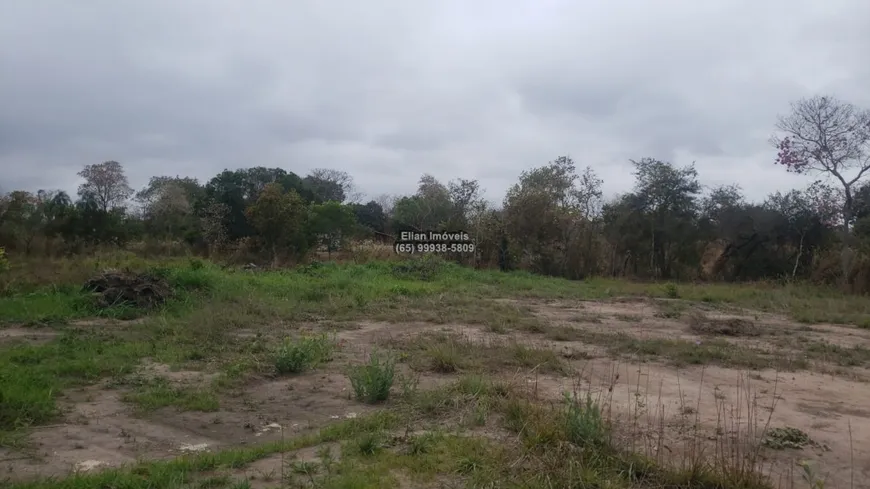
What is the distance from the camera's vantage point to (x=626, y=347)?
693 centimetres

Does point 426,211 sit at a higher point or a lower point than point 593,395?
higher

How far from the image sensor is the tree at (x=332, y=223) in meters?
18.9

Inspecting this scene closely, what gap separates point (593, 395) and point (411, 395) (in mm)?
→ 1515

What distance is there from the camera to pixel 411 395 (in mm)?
4680

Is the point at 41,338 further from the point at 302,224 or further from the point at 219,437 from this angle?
the point at 302,224

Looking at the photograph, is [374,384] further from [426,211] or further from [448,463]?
[426,211]

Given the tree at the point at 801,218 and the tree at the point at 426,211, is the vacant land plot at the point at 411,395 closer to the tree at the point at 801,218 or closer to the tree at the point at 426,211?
the tree at the point at 801,218

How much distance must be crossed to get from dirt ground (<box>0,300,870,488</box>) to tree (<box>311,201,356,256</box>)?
38.9 ft

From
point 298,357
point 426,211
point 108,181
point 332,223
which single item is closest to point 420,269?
point 332,223

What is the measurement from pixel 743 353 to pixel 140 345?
269 inches

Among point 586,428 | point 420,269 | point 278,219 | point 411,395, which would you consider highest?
point 278,219

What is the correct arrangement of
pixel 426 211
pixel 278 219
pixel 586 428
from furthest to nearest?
1. pixel 426 211
2. pixel 278 219
3. pixel 586 428

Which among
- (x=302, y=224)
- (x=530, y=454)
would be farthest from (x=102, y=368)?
(x=302, y=224)

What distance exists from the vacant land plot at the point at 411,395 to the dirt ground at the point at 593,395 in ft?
0.07
